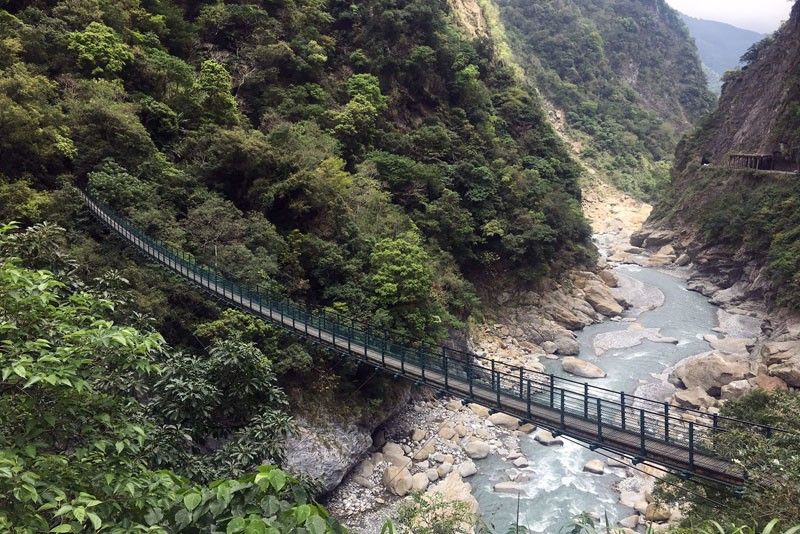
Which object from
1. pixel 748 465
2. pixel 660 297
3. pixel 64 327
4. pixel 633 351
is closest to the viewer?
pixel 64 327

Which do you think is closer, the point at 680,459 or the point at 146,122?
the point at 680,459

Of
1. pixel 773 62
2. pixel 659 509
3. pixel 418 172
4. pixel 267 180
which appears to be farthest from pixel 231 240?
pixel 773 62

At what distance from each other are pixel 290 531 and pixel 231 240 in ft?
46.4

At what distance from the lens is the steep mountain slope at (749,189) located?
2581 centimetres

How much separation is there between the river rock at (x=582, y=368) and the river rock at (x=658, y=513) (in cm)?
804

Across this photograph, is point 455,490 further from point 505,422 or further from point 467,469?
point 505,422

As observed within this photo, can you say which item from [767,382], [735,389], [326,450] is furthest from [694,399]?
[326,450]

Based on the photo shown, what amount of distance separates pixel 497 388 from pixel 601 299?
18.7m

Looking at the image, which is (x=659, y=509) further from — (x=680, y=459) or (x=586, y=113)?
(x=586, y=113)

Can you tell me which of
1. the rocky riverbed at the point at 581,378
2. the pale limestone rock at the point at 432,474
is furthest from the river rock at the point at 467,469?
the pale limestone rock at the point at 432,474

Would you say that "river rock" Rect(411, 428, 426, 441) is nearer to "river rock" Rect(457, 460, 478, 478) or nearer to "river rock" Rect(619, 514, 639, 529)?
"river rock" Rect(457, 460, 478, 478)

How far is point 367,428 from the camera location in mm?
14539

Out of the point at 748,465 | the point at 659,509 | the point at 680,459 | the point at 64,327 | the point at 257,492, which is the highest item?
the point at 64,327

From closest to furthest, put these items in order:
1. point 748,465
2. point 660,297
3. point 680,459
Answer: point 748,465 < point 680,459 < point 660,297
